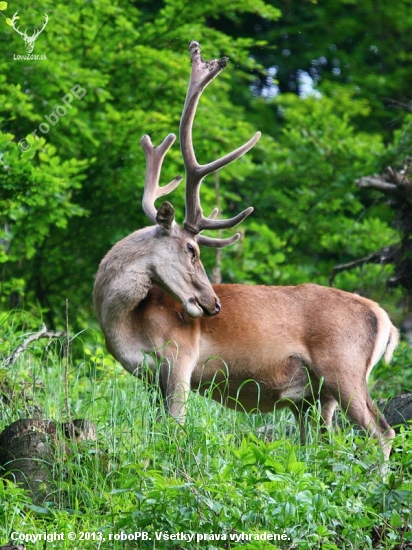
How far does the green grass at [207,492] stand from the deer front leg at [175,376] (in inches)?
12.7

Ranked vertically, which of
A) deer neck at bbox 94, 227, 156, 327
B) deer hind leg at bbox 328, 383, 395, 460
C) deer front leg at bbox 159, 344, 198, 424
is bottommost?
deer hind leg at bbox 328, 383, 395, 460

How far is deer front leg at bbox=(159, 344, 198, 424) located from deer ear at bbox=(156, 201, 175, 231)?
861mm

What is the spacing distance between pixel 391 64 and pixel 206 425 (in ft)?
50.0

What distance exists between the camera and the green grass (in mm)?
4453

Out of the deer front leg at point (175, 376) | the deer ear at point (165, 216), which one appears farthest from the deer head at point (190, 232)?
the deer front leg at point (175, 376)

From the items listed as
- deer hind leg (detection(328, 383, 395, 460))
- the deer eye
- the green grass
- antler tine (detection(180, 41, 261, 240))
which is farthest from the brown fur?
the green grass

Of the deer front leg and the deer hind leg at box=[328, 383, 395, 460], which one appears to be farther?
the deer hind leg at box=[328, 383, 395, 460]

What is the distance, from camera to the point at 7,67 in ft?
33.6

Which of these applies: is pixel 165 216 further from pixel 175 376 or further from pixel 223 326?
pixel 175 376

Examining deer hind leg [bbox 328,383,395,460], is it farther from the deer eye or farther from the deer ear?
the deer ear

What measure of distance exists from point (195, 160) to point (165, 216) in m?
0.53

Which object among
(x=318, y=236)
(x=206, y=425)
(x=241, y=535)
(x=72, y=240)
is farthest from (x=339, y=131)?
(x=241, y=535)

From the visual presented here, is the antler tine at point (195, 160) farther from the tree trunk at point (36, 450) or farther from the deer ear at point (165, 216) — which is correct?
the tree trunk at point (36, 450)

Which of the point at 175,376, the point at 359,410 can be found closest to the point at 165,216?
the point at 175,376
